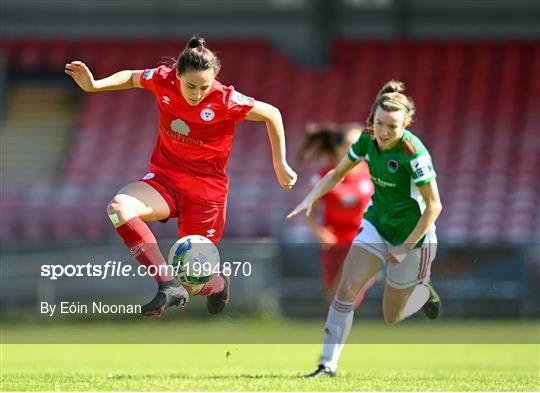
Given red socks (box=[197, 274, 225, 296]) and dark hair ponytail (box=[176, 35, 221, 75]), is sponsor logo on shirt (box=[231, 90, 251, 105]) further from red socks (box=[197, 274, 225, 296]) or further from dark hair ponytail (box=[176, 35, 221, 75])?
red socks (box=[197, 274, 225, 296])

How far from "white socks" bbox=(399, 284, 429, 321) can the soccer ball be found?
5.19 feet

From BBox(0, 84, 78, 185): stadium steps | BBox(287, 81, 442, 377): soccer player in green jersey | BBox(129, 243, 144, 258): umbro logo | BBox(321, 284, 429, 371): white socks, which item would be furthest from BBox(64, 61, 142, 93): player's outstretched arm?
BBox(0, 84, 78, 185): stadium steps

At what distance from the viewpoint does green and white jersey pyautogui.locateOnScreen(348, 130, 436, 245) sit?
Result: 346 inches

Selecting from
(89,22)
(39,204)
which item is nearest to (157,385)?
(39,204)

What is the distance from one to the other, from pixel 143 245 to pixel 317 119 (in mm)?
13687

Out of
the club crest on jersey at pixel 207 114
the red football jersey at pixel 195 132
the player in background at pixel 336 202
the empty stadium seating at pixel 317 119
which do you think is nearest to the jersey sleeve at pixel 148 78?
the red football jersey at pixel 195 132

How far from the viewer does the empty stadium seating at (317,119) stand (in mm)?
20172

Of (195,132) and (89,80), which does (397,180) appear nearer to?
(195,132)

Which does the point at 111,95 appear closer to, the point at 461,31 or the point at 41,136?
the point at 41,136

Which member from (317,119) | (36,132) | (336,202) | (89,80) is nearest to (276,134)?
(89,80)

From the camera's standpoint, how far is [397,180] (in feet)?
29.4

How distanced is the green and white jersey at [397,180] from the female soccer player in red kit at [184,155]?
644mm

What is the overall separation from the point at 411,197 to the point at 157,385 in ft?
8.05

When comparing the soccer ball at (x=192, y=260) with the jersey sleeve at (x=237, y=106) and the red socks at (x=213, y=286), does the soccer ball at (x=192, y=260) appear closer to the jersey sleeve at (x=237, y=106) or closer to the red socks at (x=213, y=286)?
the red socks at (x=213, y=286)
